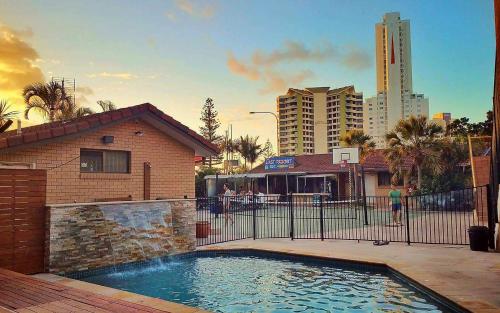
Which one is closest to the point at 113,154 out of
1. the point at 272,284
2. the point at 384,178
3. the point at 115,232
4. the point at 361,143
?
the point at 115,232

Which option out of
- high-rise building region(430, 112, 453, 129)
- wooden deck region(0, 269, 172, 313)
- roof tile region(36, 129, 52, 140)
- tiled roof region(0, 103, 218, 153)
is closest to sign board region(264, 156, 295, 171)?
high-rise building region(430, 112, 453, 129)

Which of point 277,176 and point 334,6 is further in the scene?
point 277,176

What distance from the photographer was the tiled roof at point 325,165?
113 ft

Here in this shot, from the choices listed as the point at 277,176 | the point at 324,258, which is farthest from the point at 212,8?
the point at 277,176

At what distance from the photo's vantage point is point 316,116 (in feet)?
381

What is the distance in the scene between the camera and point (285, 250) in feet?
37.0

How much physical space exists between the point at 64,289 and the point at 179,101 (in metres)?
18.1

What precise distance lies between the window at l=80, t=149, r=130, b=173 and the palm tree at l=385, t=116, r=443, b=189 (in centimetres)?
2037

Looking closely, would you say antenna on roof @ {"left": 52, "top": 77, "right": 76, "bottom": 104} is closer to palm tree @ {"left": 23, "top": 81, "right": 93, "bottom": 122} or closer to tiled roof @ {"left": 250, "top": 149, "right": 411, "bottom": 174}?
palm tree @ {"left": 23, "top": 81, "right": 93, "bottom": 122}

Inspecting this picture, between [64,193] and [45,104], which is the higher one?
[45,104]

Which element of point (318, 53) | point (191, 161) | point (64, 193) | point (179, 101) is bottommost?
point (64, 193)

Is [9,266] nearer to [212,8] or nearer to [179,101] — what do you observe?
[212,8]

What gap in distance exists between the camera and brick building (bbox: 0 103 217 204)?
11.0 m

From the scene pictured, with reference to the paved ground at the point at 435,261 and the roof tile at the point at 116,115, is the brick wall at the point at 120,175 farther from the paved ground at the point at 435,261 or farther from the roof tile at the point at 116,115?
the paved ground at the point at 435,261
